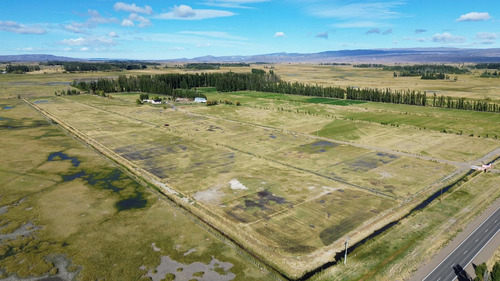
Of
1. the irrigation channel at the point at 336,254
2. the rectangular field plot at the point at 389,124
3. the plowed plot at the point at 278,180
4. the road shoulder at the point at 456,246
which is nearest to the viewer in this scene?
the road shoulder at the point at 456,246

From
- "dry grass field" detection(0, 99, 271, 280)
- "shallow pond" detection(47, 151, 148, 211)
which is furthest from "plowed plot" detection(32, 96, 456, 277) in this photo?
"shallow pond" detection(47, 151, 148, 211)

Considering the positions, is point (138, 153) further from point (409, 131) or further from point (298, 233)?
point (409, 131)

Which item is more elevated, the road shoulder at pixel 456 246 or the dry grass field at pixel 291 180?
the dry grass field at pixel 291 180

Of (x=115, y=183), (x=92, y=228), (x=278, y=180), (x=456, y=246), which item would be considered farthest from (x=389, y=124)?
(x=92, y=228)

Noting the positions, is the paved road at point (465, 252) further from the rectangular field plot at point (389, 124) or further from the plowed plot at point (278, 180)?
the rectangular field plot at point (389, 124)

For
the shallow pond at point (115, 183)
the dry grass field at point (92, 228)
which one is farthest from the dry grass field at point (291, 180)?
the dry grass field at point (92, 228)

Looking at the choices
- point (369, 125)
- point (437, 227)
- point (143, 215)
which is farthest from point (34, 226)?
point (369, 125)

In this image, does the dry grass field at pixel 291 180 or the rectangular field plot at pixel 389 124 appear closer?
the dry grass field at pixel 291 180
